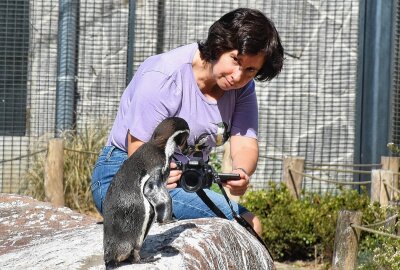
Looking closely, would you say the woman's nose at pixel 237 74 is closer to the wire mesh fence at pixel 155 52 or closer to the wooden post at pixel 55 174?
the wooden post at pixel 55 174

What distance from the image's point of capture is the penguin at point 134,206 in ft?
9.88

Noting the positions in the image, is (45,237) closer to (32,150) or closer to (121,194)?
(121,194)

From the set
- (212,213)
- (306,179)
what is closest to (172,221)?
(212,213)

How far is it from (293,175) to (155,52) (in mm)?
2367

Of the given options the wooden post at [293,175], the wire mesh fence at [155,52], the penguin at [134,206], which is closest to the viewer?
the penguin at [134,206]

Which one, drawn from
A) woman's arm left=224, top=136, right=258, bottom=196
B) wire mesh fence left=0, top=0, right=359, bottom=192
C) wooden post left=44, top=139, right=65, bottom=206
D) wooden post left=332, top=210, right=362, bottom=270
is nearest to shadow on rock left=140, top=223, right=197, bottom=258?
woman's arm left=224, top=136, right=258, bottom=196

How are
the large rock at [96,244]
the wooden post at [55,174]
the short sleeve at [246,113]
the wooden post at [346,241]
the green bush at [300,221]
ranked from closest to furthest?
1. the large rock at [96,244]
2. the short sleeve at [246,113]
3. the wooden post at [346,241]
4. the green bush at [300,221]
5. the wooden post at [55,174]

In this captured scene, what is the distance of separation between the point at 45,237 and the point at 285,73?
6.01 m

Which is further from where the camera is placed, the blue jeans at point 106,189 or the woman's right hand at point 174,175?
the blue jeans at point 106,189

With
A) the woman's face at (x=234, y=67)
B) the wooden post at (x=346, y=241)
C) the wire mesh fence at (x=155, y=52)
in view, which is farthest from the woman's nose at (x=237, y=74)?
the wire mesh fence at (x=155, y=52)

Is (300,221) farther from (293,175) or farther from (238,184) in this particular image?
(238,184)

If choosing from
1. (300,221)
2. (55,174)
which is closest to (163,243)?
Result: (300,221)

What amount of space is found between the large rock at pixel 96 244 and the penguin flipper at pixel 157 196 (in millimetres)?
196

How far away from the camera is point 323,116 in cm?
946
